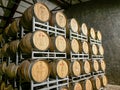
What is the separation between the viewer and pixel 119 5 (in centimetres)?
894

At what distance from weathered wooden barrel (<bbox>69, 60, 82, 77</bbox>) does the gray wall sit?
13.7 feet

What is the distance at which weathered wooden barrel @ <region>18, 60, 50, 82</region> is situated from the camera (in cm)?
365

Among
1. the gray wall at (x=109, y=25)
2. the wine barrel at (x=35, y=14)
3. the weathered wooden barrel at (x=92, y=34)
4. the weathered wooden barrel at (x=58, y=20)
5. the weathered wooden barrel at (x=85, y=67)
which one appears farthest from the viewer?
the gray wall at (x=109, y=25)

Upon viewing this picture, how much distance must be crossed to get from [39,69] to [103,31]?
6.66m

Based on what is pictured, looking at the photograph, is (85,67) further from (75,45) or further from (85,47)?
(75,45)

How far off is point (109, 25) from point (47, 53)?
20.2 ft

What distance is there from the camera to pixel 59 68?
445 cm

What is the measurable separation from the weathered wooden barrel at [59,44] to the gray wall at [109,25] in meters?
5.10

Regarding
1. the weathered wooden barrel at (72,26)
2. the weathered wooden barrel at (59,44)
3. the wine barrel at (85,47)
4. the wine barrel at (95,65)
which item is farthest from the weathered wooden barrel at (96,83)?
the weathered wooden barrel at (59,44)

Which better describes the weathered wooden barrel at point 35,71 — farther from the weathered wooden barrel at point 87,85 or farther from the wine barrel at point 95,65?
the wine barrel at point 95,65

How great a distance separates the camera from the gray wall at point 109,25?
8.89 m

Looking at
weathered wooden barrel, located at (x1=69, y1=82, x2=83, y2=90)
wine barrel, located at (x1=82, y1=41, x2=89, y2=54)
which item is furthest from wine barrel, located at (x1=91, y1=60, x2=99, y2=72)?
weathered wooden barrel, located at (x1=69, y1=82, x2=83, y2=90)

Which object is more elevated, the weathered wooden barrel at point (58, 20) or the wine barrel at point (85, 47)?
the weathered wooden barrel at point (58, 20)

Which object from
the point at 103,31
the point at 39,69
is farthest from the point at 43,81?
the point at 103,31
